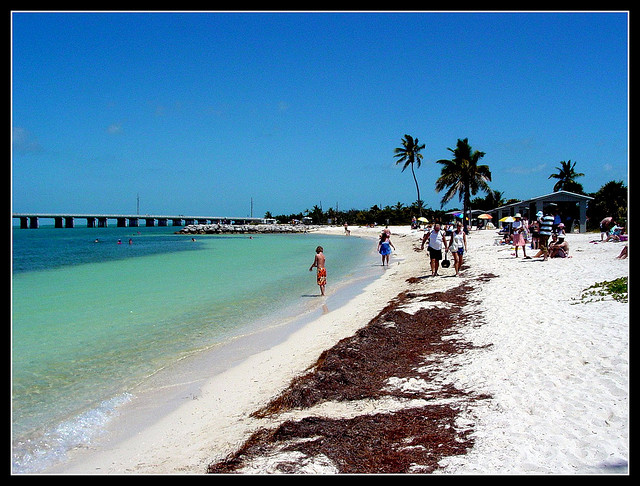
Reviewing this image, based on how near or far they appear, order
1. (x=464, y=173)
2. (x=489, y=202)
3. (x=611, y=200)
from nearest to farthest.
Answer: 1. (x=611, y=200)
2. (x=464, y=173)
3. (x=489, y=202)

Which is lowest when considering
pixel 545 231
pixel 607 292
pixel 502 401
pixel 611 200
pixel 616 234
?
pixel 502 401

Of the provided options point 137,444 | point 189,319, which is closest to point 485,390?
point 137,444

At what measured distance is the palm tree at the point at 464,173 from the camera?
142ft

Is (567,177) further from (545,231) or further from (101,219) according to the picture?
(101,219)

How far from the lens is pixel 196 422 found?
510 centimetres

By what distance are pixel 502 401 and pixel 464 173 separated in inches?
1631

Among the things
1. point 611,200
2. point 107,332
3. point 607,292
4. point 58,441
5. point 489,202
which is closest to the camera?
point 58,441

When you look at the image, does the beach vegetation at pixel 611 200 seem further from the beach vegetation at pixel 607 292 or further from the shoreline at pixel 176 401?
the shoreline at pixel 176 401

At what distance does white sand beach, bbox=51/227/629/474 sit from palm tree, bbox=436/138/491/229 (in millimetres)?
36479

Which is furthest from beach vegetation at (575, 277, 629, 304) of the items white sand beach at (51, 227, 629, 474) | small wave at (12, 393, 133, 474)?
small wave at (12, 393, 133, 474)

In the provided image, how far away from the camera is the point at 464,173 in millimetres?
43312

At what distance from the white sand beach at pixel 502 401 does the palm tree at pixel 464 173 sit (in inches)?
1436

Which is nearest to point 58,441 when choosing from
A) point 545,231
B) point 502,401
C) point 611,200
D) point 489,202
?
point 502,401

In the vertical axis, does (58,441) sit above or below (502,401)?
below
